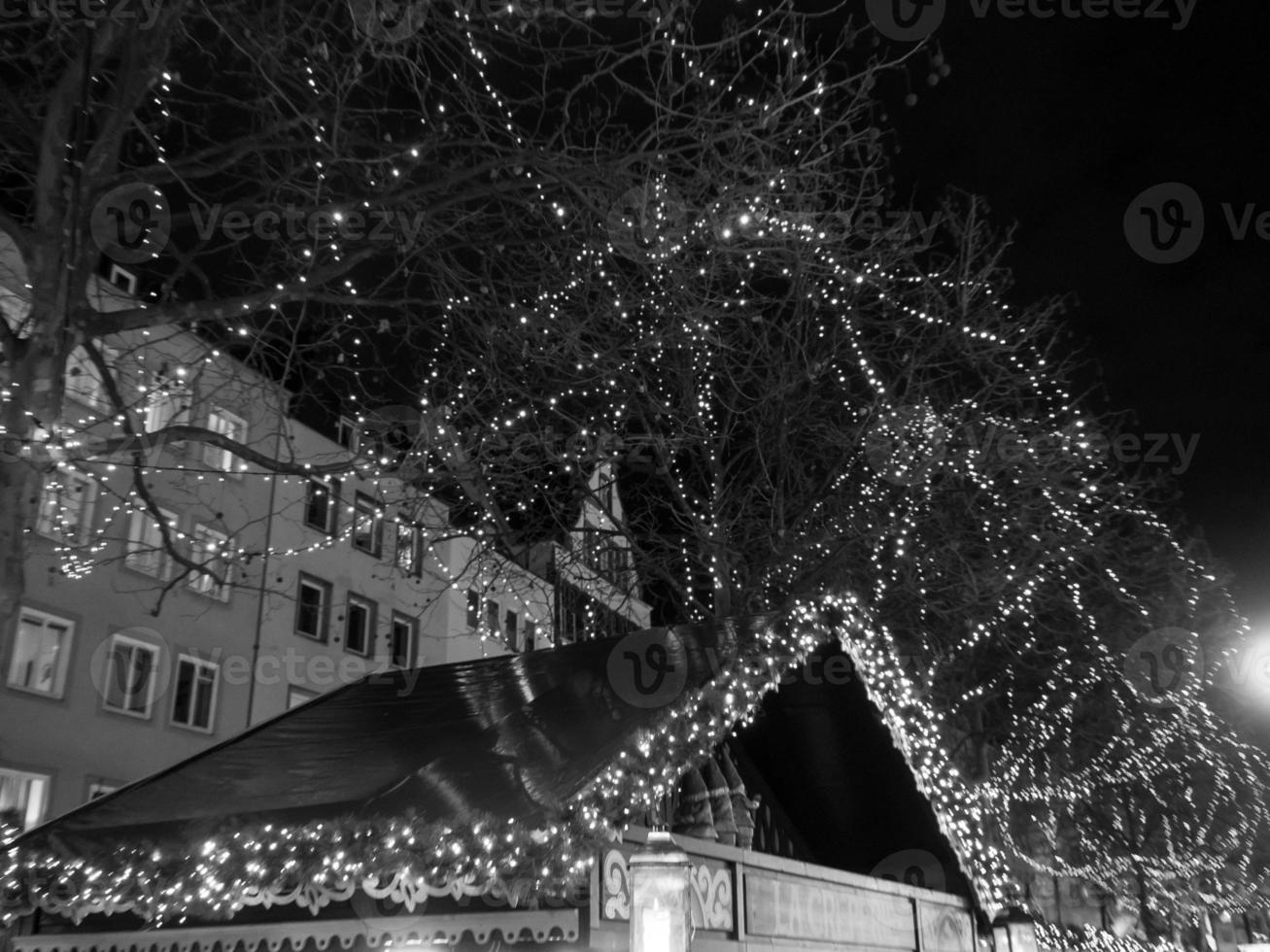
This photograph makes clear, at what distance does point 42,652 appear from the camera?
59.5 ft

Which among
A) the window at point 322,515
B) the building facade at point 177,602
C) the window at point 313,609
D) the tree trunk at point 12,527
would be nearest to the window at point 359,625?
the building facade at point 177,602

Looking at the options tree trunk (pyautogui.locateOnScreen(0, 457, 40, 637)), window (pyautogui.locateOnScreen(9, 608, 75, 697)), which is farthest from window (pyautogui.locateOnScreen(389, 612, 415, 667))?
tree trunk (pyautogui.locateOnScreen(0, 457, 40, 637))

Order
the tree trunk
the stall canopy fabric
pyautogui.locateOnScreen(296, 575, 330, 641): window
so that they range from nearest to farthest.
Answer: the stall canopy fabric, the tree trunk, pyautogui.locateOnScreen(296, 575, 330, 641): window

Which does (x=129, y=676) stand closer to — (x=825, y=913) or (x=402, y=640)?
(x=402, y=640)

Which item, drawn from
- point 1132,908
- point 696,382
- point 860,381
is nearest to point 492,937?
point 696,382

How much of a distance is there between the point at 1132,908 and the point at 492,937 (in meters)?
20.3

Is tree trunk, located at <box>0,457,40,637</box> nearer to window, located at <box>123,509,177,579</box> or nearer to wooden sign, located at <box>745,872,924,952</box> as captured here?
wooden sign, located at <box>745,872,924,952</box>

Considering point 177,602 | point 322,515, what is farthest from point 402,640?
point 177,602

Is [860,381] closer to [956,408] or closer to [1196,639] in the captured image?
[956,408]

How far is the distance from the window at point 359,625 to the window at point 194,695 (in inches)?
185

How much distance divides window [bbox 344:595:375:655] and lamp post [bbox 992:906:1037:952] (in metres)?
19.3

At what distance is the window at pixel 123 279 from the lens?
21453mm

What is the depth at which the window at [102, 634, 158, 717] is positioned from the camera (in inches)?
756

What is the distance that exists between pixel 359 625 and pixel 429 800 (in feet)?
72.9
